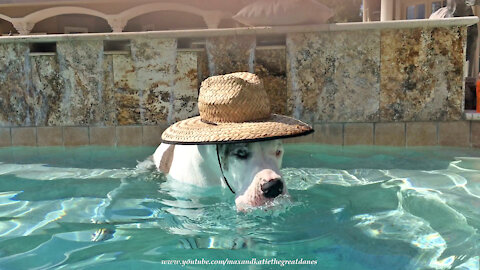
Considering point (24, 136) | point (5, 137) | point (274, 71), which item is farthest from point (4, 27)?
point (274, 71)

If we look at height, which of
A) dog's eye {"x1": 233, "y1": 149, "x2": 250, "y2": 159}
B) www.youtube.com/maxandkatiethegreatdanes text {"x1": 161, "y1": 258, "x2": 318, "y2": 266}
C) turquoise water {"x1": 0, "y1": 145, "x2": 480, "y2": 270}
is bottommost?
www.youtube.com/maxandkatiethegreatdanes text {"x1": 161, "y1": 258, "x2": 318, "y2": 266}

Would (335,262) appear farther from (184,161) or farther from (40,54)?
(40,54)

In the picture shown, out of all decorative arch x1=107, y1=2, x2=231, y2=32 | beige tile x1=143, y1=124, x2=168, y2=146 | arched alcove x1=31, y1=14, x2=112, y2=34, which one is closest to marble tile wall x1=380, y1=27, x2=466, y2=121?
beige tile x1=143, y1=124, x2=168, y2=146

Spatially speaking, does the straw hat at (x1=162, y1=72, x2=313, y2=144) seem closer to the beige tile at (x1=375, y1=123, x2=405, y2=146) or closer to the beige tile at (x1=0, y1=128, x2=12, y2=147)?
the beige tile at (x1=375, y1=123, x2=405, y2=146)

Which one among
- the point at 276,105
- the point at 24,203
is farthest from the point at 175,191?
the point at 276,105

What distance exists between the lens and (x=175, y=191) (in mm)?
3662

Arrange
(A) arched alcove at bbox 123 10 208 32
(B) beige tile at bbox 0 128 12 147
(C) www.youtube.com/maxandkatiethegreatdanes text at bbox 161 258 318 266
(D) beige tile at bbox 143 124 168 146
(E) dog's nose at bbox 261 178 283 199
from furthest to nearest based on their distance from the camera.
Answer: (A) arched alcove at bbox 123 10 208 32, (B) beige tile at bbox 0 128 12 147, (D) beige tile at bbox 143 124 168 146, (E) dog's nose at bbox 261 178 283 199, (C) www.youtube.com/maxandkatiethegreatdanes text at bbox 161 258 318 266

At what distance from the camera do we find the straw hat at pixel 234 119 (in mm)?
2705

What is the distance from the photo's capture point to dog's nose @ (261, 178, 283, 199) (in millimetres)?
2656

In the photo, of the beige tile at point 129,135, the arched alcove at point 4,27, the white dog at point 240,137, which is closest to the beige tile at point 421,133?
the white dog at point 240,137

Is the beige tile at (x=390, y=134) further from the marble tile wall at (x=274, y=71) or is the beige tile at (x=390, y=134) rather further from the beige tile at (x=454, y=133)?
the marble tile wall at (x=274, y=71)

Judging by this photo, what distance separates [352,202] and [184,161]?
1.41 metres

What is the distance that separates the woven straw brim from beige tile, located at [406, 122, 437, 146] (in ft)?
10.4

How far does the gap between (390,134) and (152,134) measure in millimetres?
3217
